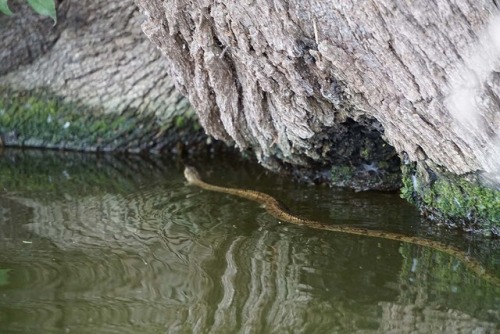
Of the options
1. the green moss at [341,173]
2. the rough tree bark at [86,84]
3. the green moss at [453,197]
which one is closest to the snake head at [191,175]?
the rough tree bark at [86,84]

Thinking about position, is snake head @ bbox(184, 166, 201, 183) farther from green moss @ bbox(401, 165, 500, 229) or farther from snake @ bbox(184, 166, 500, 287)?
green moss @ bbox(401, 165, 500, 229)

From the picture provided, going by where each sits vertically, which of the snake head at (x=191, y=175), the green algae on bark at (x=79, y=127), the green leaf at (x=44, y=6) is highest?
the green leaf at (x=44, y=6)

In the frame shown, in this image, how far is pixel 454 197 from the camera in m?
5.27

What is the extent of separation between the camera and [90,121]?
8.40m

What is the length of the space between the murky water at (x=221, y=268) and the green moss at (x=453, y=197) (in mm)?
148

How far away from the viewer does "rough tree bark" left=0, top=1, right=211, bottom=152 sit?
26.1 feet

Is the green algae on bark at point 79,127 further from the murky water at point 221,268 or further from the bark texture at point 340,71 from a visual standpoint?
the bark texture at point 340,71

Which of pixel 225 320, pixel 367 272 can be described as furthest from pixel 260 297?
pixel 367 272

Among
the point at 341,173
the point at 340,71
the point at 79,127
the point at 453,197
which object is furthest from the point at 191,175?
the point at 453,197

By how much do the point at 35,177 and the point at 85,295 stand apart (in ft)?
11.5

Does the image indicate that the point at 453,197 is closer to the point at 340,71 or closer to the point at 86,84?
the point at 340,71

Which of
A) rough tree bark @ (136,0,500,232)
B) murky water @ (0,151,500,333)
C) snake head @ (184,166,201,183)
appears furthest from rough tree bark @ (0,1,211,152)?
rough tree bark @ (136,0,500,232)

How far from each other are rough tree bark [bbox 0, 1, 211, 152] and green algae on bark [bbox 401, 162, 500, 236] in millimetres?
3464

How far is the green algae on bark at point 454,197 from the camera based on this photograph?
5027 mm
